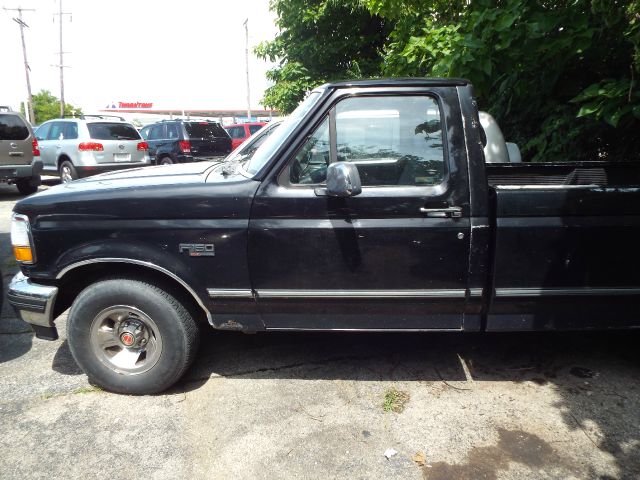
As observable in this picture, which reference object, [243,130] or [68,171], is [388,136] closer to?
[68,171]

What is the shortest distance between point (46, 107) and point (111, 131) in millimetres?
65750

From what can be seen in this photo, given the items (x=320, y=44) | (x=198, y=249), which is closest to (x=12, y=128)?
(x=320, y=44)

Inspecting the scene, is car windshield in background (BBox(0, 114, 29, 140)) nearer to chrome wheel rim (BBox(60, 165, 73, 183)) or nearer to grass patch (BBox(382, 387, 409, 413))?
chrome wheel rim (BBox(60, 165, 73, 183))

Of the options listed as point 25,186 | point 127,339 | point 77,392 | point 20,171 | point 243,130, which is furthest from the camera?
point 243,130

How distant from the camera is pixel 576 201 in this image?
2818mm

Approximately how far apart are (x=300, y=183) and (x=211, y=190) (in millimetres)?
541

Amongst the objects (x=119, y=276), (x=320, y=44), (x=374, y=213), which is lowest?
(x=119, y=276)

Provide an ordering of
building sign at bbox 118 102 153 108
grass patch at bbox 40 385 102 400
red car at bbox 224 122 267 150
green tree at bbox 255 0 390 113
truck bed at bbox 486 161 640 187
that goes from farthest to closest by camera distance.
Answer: building sign at bbox 118 102 153 108
red car at bbox 224 122 267 150
green tree at bbox 255 0 390 113
truck bed at bbox 486 161 640 187
grass patch at bbox 40 385 102 400

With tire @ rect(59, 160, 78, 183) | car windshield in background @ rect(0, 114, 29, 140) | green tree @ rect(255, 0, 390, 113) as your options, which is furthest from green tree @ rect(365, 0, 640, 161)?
tire @ rect(59, 160, 78, 183)

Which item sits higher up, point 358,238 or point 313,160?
point 313,160

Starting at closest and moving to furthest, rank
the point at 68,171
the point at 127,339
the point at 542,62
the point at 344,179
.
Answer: the point at 344,179 < the point at 127,339 < the point at 542,62 < the point at 68,171

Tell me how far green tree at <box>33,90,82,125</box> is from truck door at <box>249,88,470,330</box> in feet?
230

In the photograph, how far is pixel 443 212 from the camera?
2830mm

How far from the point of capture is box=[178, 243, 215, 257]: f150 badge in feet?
9.62
